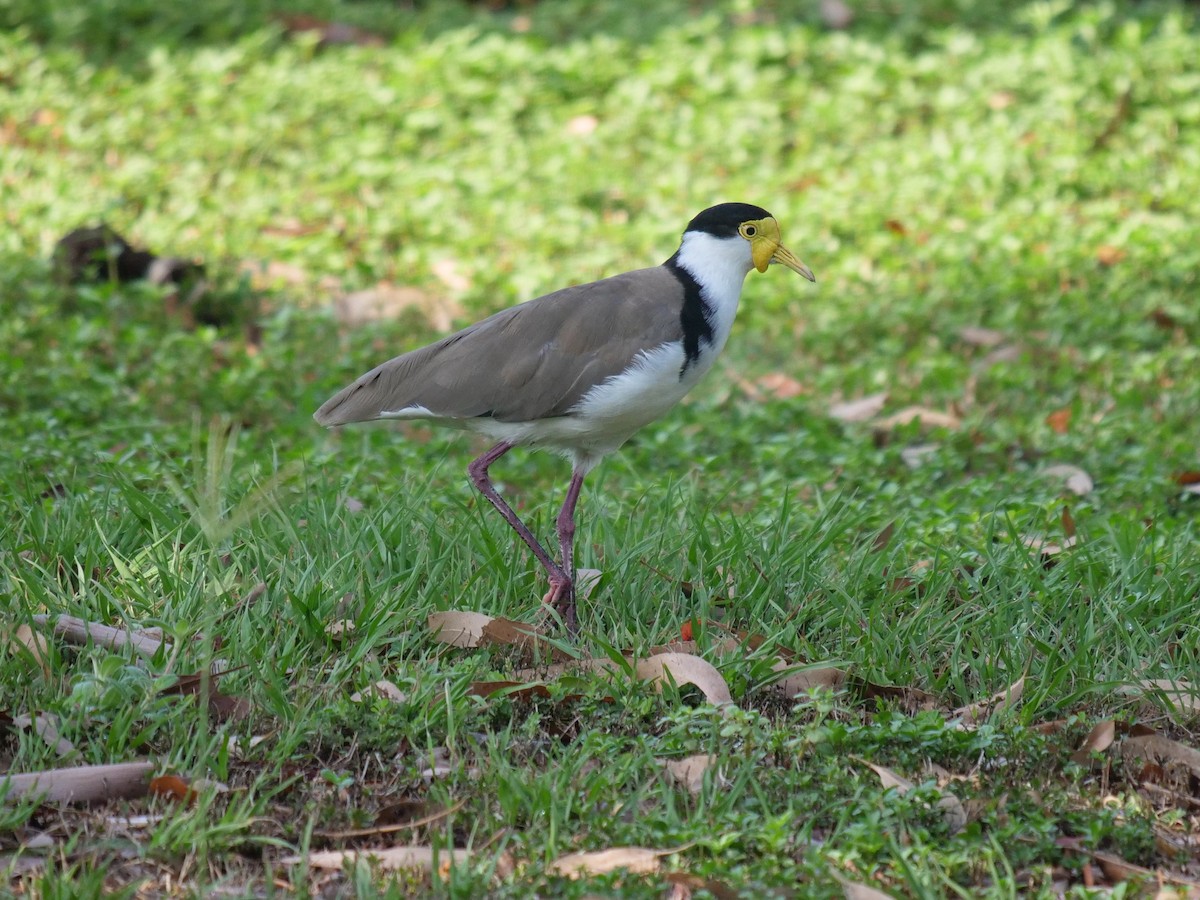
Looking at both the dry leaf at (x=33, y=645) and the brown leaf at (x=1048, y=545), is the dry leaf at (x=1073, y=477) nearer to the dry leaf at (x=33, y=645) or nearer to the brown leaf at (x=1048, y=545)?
the brown leaf at (x=1048, y=545)

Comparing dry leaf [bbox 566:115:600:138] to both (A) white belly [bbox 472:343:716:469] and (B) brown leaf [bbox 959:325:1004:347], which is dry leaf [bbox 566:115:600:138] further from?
(A) white belly [bbox 472:343:716:469]

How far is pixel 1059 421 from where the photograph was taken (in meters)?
6.29

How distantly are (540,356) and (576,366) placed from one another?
115mm

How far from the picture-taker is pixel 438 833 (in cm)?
306

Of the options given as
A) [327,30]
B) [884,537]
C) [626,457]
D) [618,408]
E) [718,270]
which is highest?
[327,30]

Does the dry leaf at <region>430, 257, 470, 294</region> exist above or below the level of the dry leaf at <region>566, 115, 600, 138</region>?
below

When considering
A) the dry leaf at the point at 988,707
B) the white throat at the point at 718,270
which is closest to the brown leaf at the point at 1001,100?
the white throat at the point at 718,270

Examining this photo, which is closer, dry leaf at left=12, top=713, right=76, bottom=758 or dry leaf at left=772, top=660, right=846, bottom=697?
dry leaf at left=12, top=713, right=76, bottom=758

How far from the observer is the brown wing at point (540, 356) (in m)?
4.30

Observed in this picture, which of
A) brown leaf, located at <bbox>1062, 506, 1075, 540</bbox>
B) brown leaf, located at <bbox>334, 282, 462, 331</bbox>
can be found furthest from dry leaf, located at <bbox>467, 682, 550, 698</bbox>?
brown leaf, located at <bbox>334, 282, 462, 331</bbox>

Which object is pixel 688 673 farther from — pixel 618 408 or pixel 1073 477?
pixel 1073 477

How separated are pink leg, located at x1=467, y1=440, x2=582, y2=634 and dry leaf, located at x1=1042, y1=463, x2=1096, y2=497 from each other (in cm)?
211

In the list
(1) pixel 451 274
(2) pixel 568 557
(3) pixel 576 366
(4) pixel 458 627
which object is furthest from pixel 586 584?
(1) pixel 451 274

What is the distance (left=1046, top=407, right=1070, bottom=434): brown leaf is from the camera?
20.4ft
